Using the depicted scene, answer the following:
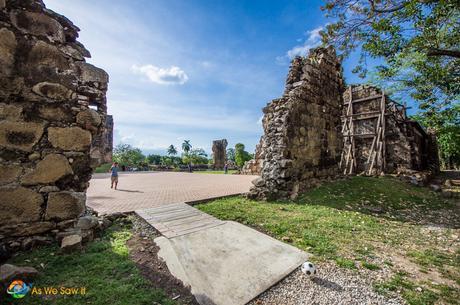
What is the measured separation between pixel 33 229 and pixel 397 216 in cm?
768

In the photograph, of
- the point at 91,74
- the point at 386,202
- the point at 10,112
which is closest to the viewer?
the point at 10,112

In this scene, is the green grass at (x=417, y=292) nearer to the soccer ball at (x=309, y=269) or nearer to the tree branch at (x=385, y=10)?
the soccer ball at (x=309, y=269)

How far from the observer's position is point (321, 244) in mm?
3457

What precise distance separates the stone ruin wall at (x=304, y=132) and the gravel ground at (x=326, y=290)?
394 centimetres

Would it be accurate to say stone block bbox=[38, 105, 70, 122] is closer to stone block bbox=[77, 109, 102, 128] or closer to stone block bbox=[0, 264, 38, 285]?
stone block bbox=[77, 109, 102, 128]

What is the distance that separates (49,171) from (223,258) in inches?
114

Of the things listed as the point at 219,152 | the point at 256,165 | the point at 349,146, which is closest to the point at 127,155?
the point at 219,152

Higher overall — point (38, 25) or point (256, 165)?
point (38, 25)

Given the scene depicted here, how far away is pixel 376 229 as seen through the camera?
423 cm

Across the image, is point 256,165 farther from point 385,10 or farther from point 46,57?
point 46,57

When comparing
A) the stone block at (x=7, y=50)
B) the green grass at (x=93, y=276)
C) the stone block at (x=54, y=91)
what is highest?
the stone block at (x=7, y=50)

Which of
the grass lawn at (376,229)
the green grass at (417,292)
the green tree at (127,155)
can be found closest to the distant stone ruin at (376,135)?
the grass lawn at (376,229)

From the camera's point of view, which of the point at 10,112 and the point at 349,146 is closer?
the point at 10,112

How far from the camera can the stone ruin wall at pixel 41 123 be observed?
265cm
